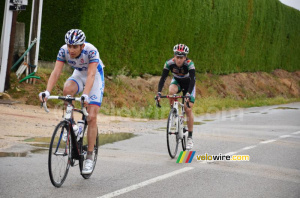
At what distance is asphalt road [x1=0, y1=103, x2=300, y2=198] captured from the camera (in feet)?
21.1

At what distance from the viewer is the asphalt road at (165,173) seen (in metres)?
6.44

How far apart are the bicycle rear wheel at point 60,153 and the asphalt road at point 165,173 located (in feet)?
0.52

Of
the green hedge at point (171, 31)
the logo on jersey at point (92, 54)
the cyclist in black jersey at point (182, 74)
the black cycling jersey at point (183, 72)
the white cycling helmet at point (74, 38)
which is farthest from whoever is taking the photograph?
the green hedge at point (171, 31)

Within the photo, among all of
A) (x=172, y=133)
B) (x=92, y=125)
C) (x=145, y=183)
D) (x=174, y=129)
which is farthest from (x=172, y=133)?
(x=92, y=125)

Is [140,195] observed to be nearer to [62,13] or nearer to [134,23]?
[62,13]

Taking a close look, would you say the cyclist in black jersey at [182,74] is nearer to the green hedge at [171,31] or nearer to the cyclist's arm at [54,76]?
the cyclist's arm at [54,76]

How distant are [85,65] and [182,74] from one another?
3.32 meters

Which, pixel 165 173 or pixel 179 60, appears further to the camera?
pixel 179 60

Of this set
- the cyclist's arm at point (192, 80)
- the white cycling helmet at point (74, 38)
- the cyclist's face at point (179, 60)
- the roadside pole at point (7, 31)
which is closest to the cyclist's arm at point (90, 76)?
the white cycling helmet at point (74, 38)

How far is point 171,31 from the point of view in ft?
80.4

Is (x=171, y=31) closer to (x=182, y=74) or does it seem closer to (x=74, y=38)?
(x=182, y=74)

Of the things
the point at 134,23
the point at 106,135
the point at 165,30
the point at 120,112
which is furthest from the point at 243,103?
the point at 106,135

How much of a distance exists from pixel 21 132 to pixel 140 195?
5.46m

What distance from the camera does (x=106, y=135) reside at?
11.8 meters
